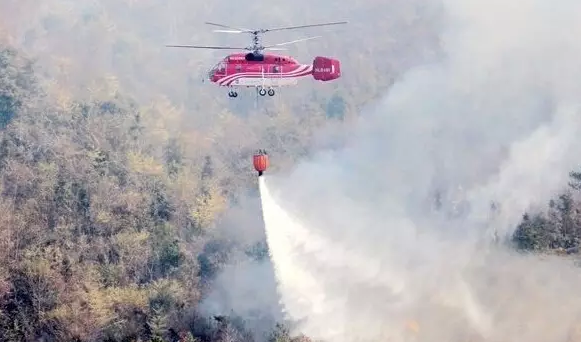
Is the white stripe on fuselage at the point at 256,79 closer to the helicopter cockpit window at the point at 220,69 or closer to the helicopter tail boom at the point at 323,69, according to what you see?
the helicopter cockpit window at the point at 220,69

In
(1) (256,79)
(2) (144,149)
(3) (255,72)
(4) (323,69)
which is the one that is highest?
(2) (144,149)

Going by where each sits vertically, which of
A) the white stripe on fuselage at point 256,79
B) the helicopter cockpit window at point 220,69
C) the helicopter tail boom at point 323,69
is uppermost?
the helicopter tail boom at point 323,69

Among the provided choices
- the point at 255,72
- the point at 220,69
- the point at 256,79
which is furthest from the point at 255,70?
the point at 220,69

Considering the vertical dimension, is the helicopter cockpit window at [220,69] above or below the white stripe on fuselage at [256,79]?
above

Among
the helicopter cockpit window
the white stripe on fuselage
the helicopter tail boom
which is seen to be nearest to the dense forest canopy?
the white stripe on fuselage

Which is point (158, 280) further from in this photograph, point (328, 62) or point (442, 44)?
point (442, 44)

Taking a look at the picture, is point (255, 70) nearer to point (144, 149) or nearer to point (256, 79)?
point (256, 79)

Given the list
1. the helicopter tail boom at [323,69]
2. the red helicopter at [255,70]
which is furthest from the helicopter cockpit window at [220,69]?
the helicopter tail boom at [323,69]

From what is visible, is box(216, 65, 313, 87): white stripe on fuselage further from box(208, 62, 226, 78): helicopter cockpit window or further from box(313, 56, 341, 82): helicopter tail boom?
box(313, 56, 341, 82): helicopter tail boom

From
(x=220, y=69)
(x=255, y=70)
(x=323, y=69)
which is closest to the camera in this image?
(x=255, y=70)

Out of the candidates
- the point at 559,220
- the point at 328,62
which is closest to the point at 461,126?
the point at 559,220
